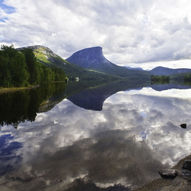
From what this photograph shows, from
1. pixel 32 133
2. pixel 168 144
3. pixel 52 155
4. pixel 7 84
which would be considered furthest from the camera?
pixel 7 84

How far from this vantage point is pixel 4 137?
79.6 feet

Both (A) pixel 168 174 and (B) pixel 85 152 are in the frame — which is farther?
(B) pixel 85 152

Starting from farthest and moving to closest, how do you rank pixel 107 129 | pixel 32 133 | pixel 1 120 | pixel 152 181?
pixel 1 120
pixel 107 129
pixel 32 133
pixel 152 181

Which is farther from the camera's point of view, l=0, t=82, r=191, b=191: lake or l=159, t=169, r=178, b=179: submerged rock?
l=159, t=169, r=178, b=179: submerged rock

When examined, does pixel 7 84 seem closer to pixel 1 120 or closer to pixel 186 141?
pixel 1 120

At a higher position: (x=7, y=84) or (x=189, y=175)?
(x=7, y=84)

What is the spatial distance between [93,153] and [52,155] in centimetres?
498

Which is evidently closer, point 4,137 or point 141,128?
point 4,137

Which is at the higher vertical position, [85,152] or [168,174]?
[168,174]

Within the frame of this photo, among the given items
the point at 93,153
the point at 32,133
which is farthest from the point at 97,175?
the point at 32,133

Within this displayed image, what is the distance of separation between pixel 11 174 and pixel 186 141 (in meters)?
24.1

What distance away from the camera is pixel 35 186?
1323 cm

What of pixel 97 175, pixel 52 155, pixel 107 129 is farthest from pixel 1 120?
pixel 97 175

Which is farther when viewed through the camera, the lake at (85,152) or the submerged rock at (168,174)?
the submerged rock at (168,174)
